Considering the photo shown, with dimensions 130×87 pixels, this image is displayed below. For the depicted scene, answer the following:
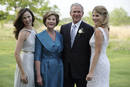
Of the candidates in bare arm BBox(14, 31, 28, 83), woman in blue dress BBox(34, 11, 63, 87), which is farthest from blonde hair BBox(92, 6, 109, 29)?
bare arm BBox(14, 31, 28, 83)

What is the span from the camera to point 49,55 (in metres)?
3.34

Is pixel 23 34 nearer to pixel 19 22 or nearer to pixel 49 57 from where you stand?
pixel 19 22

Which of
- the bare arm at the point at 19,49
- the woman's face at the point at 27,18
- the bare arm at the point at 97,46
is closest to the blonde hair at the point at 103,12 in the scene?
the bare arm at the point at 97,46

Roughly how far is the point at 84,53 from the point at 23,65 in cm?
98

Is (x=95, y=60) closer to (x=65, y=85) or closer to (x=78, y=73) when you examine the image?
(x=78, y=73)

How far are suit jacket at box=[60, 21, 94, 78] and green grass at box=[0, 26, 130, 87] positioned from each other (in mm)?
4335

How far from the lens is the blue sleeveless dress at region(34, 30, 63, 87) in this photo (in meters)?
3.31

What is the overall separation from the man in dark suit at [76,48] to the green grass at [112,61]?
431cm

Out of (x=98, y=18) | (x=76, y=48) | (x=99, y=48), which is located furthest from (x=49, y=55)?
(x=98, y=18)

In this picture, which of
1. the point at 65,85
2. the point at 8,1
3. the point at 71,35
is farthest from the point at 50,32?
the point at 8,1

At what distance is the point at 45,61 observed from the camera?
333 centimetres

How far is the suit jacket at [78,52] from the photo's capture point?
11.2 feet

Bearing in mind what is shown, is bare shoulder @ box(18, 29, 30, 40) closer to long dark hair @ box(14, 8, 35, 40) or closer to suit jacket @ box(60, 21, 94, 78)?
long dark hair @ box(14, 8, 35, 40)

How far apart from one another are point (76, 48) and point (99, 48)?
47 cm
